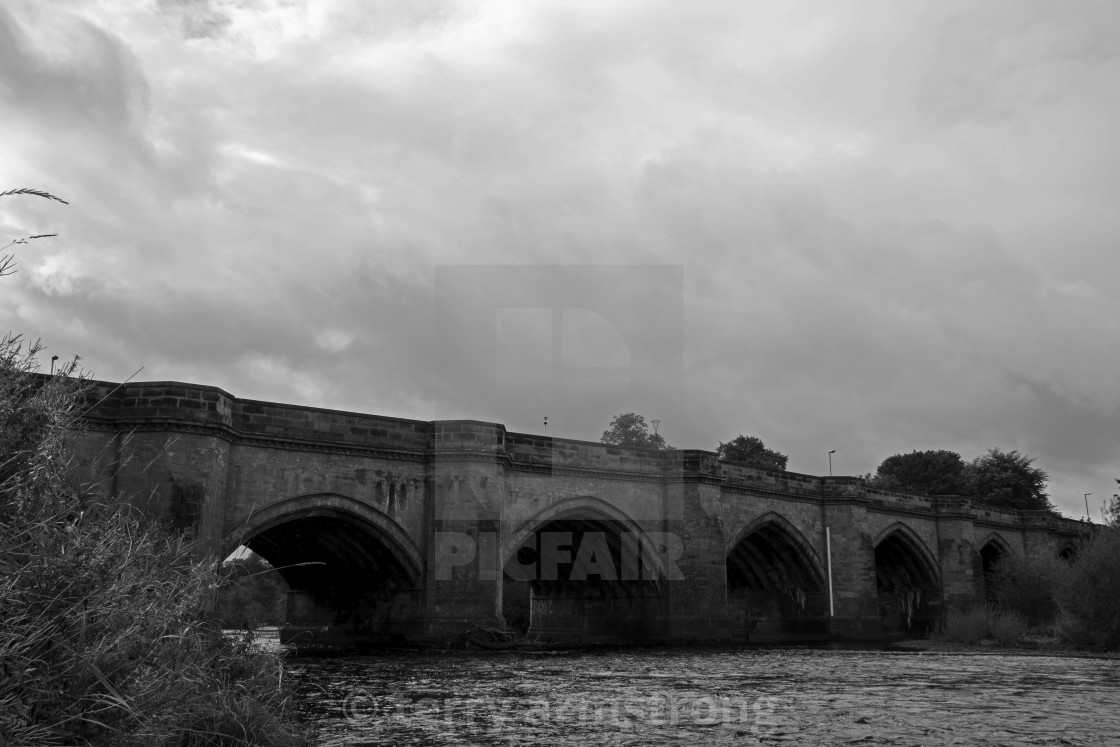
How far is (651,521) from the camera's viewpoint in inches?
1131

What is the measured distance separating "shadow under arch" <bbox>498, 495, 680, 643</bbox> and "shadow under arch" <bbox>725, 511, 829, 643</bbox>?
17.8 ft

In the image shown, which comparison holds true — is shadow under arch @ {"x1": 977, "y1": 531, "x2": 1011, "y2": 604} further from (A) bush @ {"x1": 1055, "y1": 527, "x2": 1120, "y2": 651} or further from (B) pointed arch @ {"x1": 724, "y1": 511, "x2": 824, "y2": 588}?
(A) bush @ {"x1": 1055, "y1": 527, "x2": 1120, "y2": 651}

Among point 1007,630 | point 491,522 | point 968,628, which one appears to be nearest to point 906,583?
point 968,628

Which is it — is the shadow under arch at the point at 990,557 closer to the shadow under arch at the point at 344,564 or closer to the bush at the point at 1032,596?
the bush at the point at 1032,596

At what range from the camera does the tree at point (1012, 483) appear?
6384 cm

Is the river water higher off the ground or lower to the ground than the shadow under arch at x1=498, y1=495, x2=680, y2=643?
lower

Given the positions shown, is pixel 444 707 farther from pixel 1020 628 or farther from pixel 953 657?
pixel 1020 628

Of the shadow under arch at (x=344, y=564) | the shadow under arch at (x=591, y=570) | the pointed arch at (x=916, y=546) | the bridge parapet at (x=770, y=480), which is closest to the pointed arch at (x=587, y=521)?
the shadow under arch at (x=591, y=570)

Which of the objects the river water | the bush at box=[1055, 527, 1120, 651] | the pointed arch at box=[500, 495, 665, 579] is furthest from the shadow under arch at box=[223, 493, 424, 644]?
the bush at box=[1055, 527, 1120, 651]

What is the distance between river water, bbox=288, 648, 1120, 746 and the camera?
1040 cm

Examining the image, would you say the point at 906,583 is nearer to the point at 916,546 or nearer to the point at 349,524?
the point at 916,546

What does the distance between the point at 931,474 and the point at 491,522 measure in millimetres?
48926

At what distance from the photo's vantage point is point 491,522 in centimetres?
2342

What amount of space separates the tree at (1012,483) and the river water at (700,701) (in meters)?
46.0
